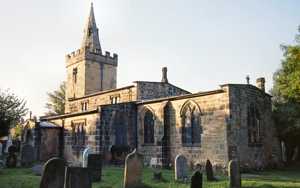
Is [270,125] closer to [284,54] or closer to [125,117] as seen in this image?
[284,54]

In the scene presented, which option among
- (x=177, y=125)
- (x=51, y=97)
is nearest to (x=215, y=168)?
(x=177, y=125)

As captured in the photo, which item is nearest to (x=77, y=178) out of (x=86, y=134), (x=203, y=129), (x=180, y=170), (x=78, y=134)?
(x=180, y=170)

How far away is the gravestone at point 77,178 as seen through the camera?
32.3ft

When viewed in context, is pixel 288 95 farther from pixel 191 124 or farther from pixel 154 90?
pixel 154 90

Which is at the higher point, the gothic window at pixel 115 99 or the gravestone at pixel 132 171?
the gothic window at pixel 115 99

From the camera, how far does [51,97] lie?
59625mm

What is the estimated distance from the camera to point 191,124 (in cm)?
2338

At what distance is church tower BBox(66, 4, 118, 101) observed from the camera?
46219 mm

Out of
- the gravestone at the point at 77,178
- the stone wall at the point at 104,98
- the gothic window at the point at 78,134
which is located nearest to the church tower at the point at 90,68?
the stone wall at the point at 104,98

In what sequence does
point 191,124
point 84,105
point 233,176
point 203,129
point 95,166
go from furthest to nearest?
point 84,105 < point 191,124 < point 203,129 < point 95,166 < point 233,176

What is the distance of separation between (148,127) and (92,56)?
2341cm

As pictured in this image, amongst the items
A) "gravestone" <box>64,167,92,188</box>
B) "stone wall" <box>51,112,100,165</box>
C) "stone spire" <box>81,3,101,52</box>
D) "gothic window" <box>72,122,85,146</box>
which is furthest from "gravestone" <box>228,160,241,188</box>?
"stone spire" <box>81,3,101,52</box>

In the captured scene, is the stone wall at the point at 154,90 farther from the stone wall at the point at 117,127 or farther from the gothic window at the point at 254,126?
the gothic window at the point at 254,126

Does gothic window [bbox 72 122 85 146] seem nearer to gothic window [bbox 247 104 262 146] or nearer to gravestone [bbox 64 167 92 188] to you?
gothic window [bbox 247 104 262 146]
